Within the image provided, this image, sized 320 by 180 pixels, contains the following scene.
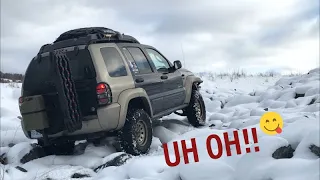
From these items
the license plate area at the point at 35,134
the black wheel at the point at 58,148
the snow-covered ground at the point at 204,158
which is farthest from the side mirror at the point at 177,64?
the license plate area at the point at 35,134

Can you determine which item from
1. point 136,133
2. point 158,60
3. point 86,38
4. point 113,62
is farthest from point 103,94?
point 158,60

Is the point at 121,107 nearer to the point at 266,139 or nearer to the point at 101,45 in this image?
the point at 101,45

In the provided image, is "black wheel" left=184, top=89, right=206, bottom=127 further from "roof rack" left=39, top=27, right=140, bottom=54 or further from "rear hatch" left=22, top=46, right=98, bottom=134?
"rear hatch" left=22, top=46, right=98, bottom=134

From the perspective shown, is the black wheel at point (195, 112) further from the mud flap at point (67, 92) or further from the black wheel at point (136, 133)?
the mud flap at point (67, 92)

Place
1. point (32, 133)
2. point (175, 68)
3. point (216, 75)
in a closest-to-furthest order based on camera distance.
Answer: point (32, 133), point (175, 68), point (216, 75)

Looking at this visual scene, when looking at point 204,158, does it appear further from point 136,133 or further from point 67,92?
point 67,92

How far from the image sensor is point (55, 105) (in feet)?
17.0

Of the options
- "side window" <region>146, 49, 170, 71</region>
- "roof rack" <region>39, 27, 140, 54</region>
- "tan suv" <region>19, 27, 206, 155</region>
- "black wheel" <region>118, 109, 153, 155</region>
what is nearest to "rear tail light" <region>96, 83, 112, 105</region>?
"tan suv" <region>19, 27, 206, 155</region>

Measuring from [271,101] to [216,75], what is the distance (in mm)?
10503

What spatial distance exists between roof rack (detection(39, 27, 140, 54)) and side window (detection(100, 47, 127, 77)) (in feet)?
0.71

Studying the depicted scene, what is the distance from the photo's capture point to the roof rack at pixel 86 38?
18.4 ft

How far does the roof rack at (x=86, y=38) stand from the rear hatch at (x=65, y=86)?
0.60 ft

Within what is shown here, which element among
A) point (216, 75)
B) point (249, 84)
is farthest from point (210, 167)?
point (216, 75)

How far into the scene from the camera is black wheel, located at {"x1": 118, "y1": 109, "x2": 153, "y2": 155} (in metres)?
5.44
